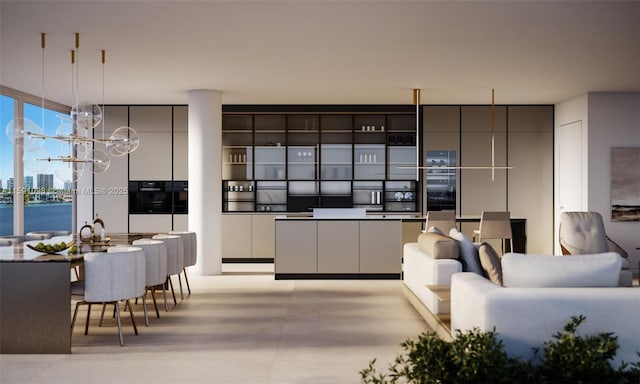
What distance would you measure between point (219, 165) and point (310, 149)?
236cm

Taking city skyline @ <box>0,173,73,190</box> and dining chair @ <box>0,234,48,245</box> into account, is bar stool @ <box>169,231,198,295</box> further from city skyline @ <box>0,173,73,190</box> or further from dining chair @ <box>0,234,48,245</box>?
city skyline @ <box>0,173,73,190</box>

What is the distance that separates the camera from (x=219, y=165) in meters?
9.23

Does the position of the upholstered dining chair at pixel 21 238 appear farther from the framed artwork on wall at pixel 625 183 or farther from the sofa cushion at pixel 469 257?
the framed artwork on wall at pixel 625 183

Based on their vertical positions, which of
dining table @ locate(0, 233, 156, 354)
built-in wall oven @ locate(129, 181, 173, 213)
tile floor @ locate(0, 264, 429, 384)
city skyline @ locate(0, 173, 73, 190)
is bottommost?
tile floor @ locate(0, 264, 429, 384)

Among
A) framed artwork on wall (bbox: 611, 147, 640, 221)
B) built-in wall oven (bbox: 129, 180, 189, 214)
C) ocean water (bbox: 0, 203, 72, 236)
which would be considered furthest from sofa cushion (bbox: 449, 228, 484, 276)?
ocean water (bbox: 0, 203, 72, 236)

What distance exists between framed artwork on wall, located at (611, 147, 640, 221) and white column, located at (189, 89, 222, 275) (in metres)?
6.08

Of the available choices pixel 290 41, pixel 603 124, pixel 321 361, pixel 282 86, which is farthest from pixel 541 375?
pixel 603 124

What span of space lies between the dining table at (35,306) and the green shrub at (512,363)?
2.88 metres

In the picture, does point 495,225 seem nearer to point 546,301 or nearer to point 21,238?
point 546,301

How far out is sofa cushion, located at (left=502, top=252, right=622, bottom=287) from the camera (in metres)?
3.48

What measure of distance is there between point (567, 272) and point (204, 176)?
21.4 feet

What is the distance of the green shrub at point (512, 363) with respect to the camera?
2.92 metres

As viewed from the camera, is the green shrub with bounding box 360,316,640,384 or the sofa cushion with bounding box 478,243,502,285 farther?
the sofa cushion with bounding box 478,243,502,285

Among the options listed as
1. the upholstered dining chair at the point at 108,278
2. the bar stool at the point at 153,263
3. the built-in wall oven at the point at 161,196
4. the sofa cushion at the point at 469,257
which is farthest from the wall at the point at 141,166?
the sofa cushion at the point at 469,257
